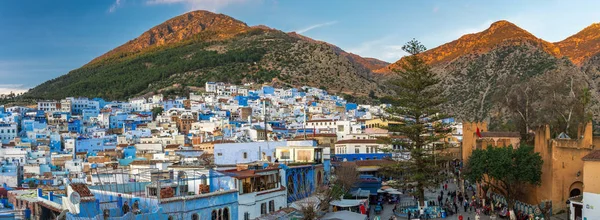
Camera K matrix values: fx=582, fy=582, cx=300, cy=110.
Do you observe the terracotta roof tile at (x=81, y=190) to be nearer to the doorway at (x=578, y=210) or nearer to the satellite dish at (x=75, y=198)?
the satellite dish at (x=75, y=198)

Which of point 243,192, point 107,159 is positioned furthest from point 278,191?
point 107,159

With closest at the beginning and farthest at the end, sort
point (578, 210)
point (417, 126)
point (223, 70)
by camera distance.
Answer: point (578, 210)
point (417, 126)
point (223, 70)

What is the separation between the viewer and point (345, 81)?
110688 mm

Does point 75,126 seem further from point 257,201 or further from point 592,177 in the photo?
point 592,177

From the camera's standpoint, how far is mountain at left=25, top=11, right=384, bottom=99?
10706cm

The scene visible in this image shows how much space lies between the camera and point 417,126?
82.5 ft

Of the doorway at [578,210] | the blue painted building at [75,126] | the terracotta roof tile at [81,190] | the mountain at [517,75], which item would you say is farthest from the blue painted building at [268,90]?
the terracotta roof tile at [81,190]

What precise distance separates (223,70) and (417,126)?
90036 millimetres

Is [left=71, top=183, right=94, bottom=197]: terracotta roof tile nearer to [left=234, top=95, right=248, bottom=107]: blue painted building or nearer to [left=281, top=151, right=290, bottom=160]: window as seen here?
[left=281, top=151, right=290, bottom=160]: window

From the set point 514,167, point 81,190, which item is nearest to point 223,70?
point 514,167

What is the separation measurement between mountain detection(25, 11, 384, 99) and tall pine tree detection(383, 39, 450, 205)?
2950 inches

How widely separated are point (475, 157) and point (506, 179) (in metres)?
2.32

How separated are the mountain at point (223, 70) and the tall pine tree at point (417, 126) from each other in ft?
246

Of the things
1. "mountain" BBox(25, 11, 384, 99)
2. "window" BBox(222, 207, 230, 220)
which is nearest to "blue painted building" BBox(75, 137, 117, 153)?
"window" BBox(222, 207, 230, 220)
